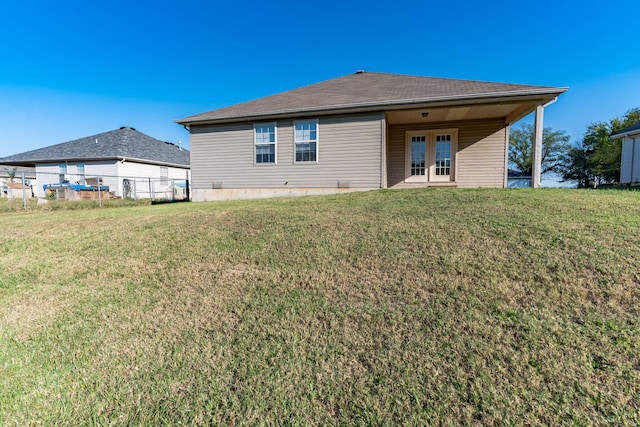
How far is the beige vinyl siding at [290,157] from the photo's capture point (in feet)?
33.6

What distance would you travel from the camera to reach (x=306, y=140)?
1080 centimetres

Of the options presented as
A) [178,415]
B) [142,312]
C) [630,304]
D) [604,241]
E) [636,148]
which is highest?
[636,148]

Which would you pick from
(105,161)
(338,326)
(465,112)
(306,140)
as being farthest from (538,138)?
(105,161)

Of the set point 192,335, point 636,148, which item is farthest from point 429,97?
point 636,148

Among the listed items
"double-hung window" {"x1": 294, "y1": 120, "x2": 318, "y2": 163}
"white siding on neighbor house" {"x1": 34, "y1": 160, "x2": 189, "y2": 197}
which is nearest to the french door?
"double-hung window" {"x1": 294, "y1": 120, "x2": 318, "y2": 163}

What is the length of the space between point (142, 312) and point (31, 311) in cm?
126

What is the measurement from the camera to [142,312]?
3.01m

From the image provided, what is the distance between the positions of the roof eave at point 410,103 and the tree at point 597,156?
28.0 meters

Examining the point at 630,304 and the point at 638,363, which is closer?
the point at 638,363

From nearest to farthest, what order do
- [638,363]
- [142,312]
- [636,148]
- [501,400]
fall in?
[501,400] < [638,363] < [142,312] < [636,148]

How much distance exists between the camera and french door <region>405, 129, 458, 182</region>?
437 inches

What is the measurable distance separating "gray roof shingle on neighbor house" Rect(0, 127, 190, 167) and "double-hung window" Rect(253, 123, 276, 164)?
13660mm

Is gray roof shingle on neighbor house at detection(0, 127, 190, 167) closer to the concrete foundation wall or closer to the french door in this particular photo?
the concrete foundation wall

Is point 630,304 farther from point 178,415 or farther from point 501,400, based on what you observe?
point 178,415
